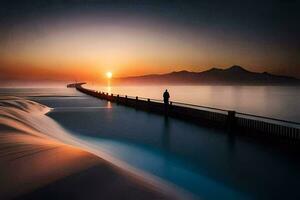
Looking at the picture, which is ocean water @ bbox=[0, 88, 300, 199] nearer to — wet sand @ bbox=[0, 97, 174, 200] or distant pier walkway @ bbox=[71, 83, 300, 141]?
distant pier walkway @ bbox=[71, 83, 300, 141]

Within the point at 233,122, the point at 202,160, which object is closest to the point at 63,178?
the point at 202,160

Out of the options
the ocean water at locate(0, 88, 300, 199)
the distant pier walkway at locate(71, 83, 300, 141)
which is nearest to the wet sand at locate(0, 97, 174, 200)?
the ocean water at locate(0, 88, 300, 199)

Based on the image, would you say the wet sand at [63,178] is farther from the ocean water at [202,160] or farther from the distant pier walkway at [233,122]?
the distant pier walkway at [233,122]

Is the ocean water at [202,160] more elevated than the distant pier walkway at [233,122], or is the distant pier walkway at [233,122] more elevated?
the distant pier walkway at [233,122]

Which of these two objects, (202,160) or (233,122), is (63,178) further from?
(233,122)

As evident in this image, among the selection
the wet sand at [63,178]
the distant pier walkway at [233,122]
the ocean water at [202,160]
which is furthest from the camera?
the distant pier walkway at [233,122]

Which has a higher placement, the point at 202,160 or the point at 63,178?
the point at 63,178

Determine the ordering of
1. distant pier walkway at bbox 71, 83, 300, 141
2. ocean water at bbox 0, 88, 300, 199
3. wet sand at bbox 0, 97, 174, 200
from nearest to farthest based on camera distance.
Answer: wet sand at bbox 0, 97, 174, 200, ocean water at bbox 0, 88, 300, 199, distant pier walkway at bbox 71, 83, 300, 141

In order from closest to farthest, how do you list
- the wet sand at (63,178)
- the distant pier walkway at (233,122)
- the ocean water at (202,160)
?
the wet sand at (63,178)
the ocean water at (202,160)
the distant pier walkway at (233,122)

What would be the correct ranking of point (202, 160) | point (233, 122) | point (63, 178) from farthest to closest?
point (233, 122) < point (202, 160) < point (63, 178)

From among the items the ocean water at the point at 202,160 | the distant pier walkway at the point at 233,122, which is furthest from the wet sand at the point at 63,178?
the distant pier walkway at the point at 233,122

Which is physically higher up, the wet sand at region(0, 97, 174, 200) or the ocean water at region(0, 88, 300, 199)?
the wet sand at region(0, 97, 174, 200)

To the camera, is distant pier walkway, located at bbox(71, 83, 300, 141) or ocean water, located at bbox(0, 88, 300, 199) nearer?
ocean water, located at bbox(0, 88, 300, 199)

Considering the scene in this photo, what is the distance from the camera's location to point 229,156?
1312cm
